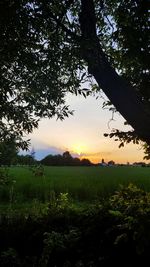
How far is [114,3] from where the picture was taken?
9461mm

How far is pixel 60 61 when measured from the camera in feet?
22.6

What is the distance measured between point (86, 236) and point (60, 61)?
3.13m

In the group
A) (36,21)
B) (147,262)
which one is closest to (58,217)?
(147,262)

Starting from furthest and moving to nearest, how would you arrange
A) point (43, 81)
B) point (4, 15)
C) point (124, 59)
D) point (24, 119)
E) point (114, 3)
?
point (114, 3), point (24, 119), point (124, 59), point (43, 81), point (4, 15)

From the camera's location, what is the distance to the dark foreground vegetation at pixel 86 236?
22.2 feet

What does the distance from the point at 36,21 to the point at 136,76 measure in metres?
2.18

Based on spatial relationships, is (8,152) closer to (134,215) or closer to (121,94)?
(121,94)

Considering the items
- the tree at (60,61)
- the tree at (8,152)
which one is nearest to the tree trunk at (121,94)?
the tree at (60,61)

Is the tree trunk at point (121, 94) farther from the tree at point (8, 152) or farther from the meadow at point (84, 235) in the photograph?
the tree at point (8, 152)

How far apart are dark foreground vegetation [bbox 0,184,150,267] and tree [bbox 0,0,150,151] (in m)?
1.41

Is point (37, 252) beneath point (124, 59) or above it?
beneath

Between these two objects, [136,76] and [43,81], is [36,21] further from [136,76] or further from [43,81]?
[136,76]

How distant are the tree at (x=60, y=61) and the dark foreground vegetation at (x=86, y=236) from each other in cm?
141

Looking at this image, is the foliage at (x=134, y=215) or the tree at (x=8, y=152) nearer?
the foliage at (x=134, y=215)
